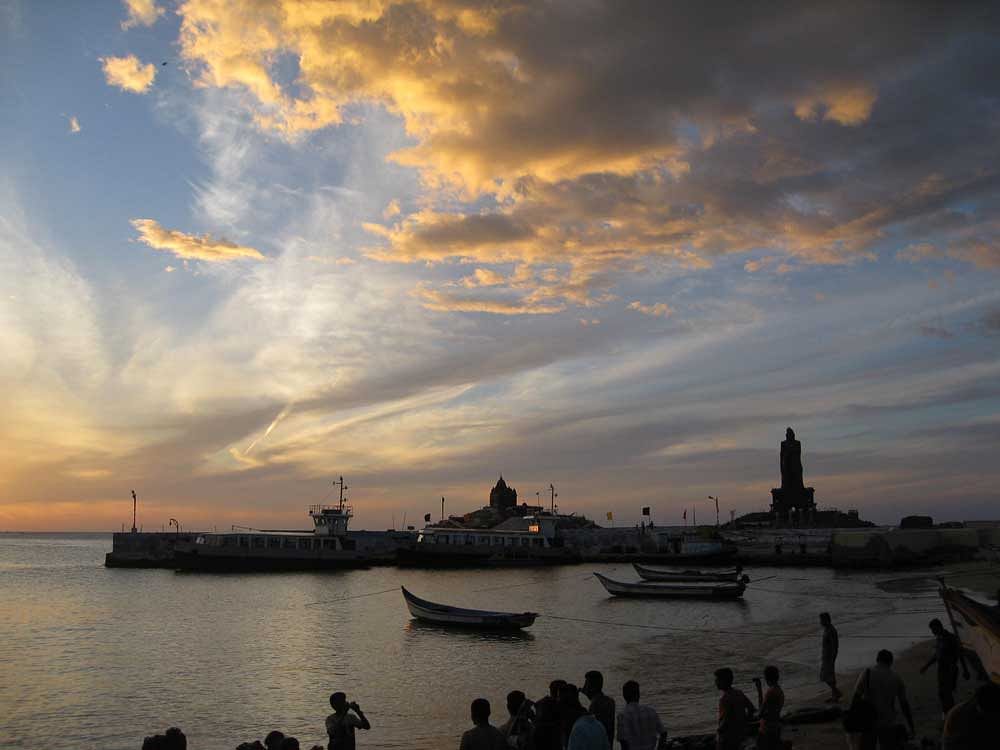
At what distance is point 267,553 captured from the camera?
3772 inches

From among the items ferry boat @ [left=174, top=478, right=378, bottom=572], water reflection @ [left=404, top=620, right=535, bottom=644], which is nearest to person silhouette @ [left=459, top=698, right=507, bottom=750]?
water reflection @ [left=404, top=620, right=535, bottom=644]

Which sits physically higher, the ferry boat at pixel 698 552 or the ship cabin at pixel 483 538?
the ship cabin at pixel 483 538

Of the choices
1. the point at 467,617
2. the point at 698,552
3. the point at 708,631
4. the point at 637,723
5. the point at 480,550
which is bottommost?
the point at 698,552

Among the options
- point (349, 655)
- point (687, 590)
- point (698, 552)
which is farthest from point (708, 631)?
point (698, 552)

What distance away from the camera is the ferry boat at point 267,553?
95.1 m

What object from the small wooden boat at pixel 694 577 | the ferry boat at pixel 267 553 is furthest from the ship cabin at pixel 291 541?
the small wooden boat at pixel 694 577

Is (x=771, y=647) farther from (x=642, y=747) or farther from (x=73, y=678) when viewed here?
(x=73, y=678)

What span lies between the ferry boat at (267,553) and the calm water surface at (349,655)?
17866mm

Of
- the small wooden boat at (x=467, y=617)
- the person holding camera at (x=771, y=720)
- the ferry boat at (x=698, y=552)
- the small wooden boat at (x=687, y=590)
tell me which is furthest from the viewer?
the ferry boat at (x=698, y=552)

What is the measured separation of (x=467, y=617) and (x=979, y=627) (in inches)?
1391

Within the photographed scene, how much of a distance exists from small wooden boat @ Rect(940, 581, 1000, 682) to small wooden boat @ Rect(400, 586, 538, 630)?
29782mm

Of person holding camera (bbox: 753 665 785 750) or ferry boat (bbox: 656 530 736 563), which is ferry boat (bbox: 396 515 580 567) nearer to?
ferry boat (bbox: 656 530 736 563)

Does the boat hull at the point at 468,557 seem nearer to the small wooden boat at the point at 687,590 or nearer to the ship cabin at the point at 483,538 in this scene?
the ship cabin at the point at 483,538

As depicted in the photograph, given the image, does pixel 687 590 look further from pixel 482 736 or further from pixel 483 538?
pixel 482 736
